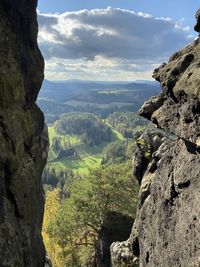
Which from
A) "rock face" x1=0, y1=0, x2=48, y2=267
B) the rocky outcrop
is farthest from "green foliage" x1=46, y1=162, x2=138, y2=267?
"rock face" x1=0, y1=0, x2=48, y2=267

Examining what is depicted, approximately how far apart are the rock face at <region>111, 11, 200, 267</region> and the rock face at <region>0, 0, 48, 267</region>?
9.83 m

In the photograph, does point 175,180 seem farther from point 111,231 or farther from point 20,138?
point 111,231

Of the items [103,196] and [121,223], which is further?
[103,196]

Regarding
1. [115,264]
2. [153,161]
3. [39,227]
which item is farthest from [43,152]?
[115,264]

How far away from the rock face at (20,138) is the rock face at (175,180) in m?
9.83

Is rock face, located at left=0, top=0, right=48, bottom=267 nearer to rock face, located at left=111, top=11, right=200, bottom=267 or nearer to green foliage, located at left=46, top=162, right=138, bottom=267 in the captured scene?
rock face, located at left=111, top=11, right=200, bottom=267

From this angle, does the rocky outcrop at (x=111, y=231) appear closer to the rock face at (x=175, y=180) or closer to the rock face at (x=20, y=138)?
the rock face at (x=175, y=180)

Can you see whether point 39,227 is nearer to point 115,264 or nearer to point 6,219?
point 115,264

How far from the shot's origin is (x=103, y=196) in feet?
177

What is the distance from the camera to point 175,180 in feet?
93.5

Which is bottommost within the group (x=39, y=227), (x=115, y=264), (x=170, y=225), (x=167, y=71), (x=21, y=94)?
(x=115, y=264)

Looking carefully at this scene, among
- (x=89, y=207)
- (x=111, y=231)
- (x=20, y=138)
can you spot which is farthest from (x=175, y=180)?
(x=89, y=207)

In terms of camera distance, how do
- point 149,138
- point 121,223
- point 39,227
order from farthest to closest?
point 121,223, point 149,138, point 39,227

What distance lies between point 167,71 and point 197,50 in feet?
10.6
